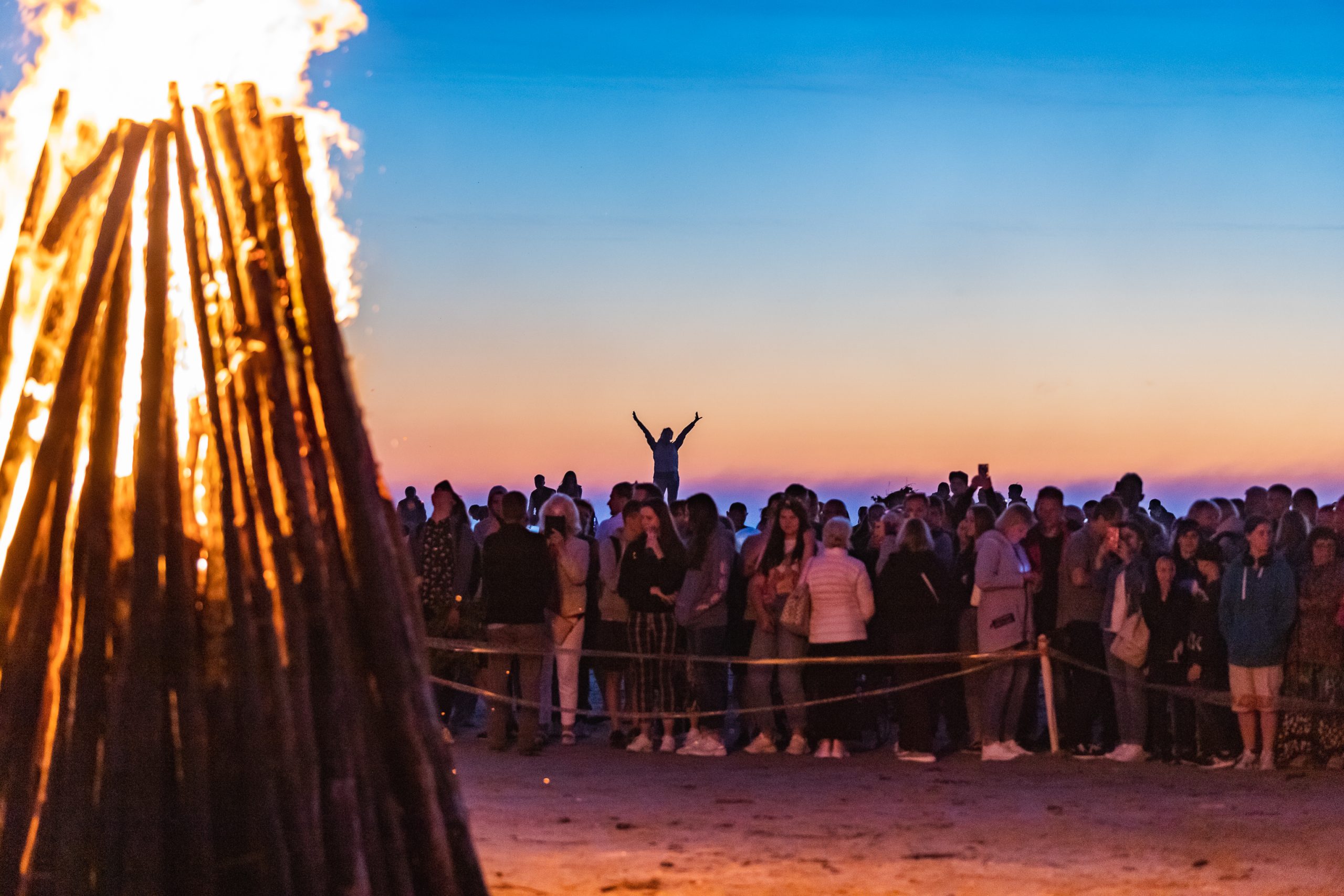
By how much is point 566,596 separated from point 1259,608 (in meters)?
→ 4.95

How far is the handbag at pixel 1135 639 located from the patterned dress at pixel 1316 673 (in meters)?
0.94

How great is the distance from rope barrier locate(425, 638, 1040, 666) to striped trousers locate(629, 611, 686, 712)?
0.15ft

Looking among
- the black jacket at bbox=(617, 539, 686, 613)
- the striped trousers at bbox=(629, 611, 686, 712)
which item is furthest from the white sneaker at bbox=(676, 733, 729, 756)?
the black jacket at bbox=(617, 539, 686, 613)

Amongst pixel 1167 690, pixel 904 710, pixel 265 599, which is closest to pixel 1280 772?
pixel 1167 690

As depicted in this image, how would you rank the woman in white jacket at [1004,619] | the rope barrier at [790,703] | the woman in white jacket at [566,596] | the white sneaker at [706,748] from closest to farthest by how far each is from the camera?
the rope barrier at [790,703] < the woman in white jacket at [1004,619] < the white sneaker at [706,748] < the woman in white jacket at [566,596]

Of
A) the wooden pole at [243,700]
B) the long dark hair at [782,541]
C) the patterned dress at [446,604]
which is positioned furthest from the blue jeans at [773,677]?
the wooden pole at [243,700]

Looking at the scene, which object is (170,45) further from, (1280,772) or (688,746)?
(1280,772)

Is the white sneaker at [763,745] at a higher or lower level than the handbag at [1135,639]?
lower

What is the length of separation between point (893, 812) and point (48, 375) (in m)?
5.98

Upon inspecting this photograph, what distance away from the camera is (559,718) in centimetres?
1358

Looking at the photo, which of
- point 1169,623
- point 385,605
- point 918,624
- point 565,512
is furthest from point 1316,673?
point 385,605

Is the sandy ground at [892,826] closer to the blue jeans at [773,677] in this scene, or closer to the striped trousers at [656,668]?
the blue jeans at [773,677]

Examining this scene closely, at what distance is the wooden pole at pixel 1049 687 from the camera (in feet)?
37.7

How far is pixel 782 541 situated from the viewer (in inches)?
480
